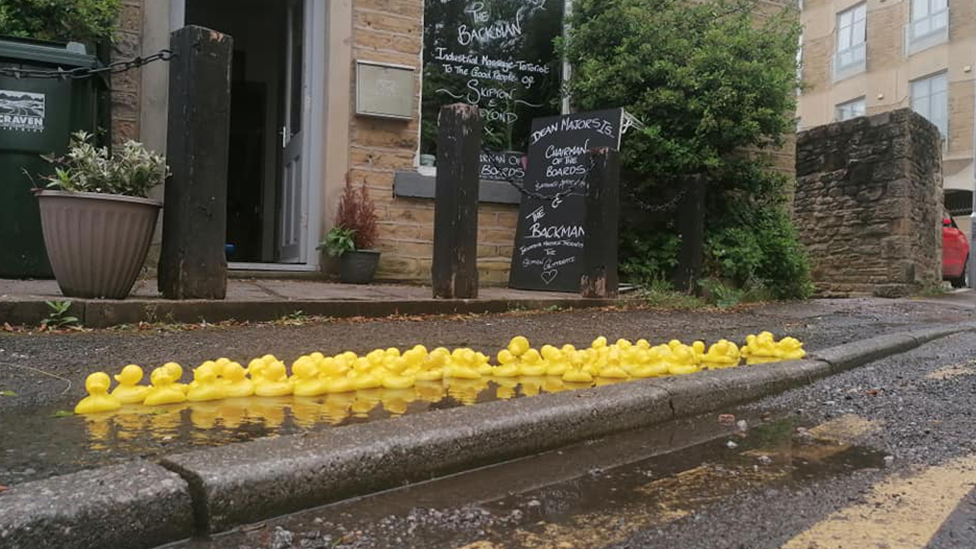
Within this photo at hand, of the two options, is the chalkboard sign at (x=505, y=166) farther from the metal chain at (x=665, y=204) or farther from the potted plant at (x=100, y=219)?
the potted plant at (x=100, y=219)

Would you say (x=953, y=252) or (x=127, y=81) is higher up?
(x=127, y=81)

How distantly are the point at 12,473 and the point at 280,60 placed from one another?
8.59m

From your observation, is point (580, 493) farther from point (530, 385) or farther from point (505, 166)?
point (505, 166)

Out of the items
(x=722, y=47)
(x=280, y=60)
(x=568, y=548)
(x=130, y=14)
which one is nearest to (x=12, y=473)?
(x=568, y=548)

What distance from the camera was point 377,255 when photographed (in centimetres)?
687

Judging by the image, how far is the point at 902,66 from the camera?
23.4 metres

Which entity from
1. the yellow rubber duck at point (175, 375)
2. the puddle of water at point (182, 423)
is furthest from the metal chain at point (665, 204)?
the yellow rubber duck at point (175, 375)

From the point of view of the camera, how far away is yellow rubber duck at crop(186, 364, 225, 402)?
2.71 metres

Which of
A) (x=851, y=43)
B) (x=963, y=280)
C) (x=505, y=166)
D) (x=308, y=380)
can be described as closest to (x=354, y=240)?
(x=505, y=166)

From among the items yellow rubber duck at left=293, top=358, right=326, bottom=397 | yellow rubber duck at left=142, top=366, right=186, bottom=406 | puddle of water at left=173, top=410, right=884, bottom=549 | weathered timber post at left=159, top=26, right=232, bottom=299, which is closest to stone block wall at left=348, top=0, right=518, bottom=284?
weathered timber post at left=159, top=26, right=232, bottom=299

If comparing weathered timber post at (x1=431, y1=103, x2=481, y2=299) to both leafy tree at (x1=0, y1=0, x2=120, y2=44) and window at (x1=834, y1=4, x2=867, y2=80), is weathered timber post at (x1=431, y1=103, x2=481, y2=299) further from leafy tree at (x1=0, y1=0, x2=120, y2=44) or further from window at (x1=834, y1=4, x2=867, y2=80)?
window at (x1=834, y1=4, x2=867, y2=80)

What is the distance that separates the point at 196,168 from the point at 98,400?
2.11 metres

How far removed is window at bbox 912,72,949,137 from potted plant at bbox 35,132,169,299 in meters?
23.6

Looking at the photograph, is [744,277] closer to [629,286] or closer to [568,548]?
[629,286]
